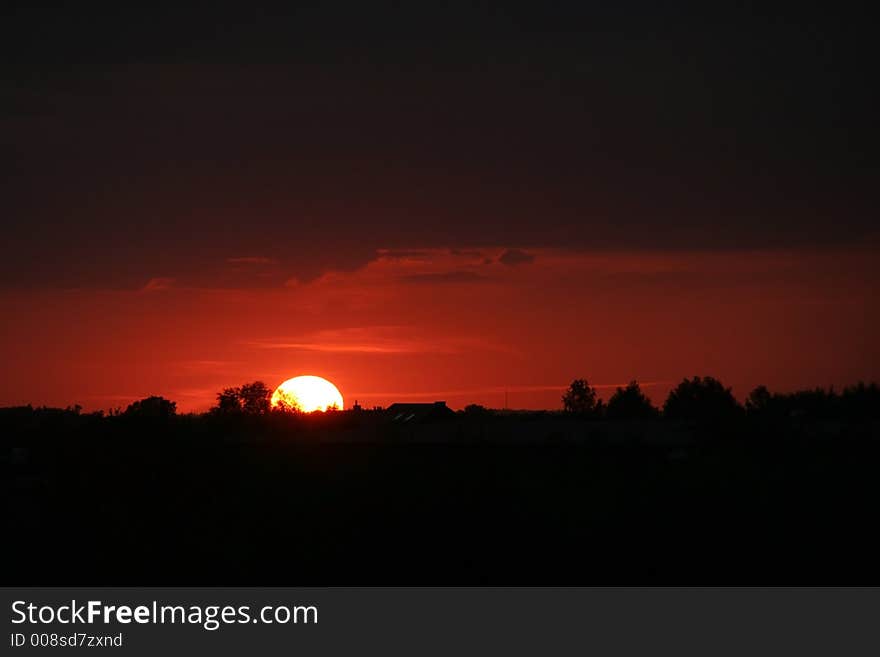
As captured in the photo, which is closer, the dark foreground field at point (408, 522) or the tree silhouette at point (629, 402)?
the dark foreground field at point (408, 522)

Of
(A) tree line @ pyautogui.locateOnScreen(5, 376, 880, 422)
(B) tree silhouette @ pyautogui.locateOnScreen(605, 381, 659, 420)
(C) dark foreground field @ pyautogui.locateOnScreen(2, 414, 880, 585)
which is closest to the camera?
(C) dark foreground field @ pyautogui.locateOnScreen(2, 414, 880, 585)

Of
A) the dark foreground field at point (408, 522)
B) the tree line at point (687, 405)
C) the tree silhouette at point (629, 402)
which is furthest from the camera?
the tree silhouette at point (629, 402)

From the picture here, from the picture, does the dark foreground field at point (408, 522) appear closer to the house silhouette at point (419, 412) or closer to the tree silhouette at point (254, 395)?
the house silhouette at point (419, 412)

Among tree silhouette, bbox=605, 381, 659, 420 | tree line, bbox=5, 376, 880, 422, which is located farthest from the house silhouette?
tree silhouette, bbox=605, 381, 659, 420

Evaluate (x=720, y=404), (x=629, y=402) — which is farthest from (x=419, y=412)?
(x=629, y=402)

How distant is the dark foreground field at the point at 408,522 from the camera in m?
30.0

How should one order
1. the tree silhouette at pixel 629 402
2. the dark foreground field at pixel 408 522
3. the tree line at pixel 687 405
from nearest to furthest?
the dark foreground field at pixel 408 522 < the tree line at pixel 687 405 < the tree silhouette at pixel 629 402

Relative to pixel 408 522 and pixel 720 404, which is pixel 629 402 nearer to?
pixel 720 404

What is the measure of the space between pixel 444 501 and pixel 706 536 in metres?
6.95

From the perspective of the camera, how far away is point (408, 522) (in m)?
32.1

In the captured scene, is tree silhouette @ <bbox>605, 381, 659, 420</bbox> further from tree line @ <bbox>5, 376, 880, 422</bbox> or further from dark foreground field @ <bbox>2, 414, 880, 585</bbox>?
dark foreground field @ <bbox>2, 414, 880, 585</bbox>

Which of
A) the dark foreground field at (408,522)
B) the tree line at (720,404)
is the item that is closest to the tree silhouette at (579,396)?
the tree line at (720,404)

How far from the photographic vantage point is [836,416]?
64.7m

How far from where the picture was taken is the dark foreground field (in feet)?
98.5
